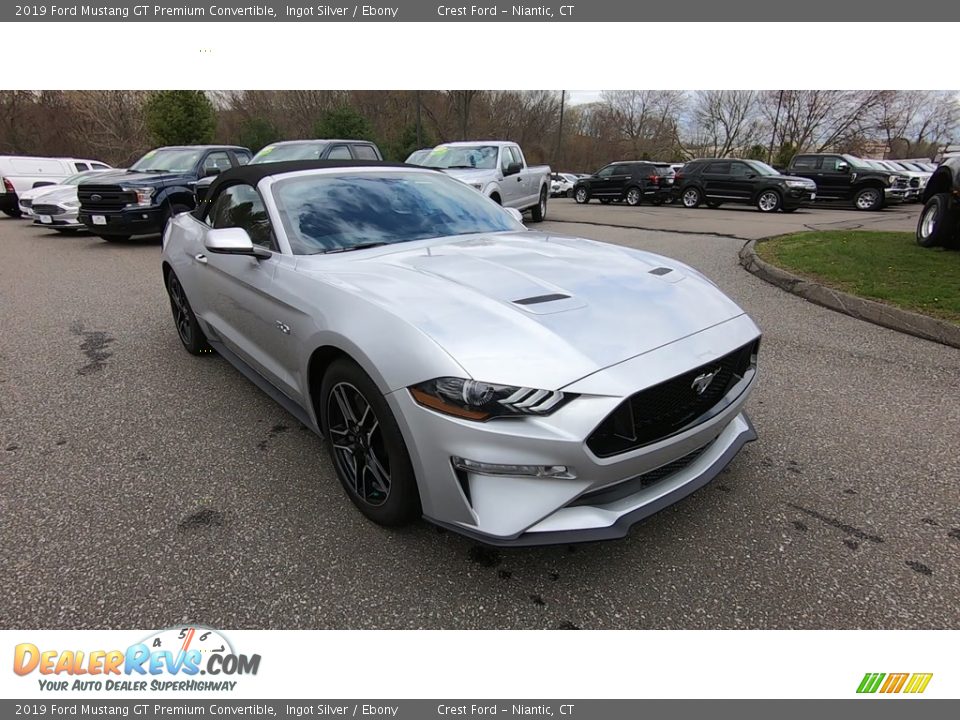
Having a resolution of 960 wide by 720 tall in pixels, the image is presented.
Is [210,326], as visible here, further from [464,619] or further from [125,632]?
[464,619]

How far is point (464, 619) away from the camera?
6.57 ft

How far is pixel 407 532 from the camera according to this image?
2.41m

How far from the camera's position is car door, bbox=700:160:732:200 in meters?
18.1

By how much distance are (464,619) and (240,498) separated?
1.32 metres

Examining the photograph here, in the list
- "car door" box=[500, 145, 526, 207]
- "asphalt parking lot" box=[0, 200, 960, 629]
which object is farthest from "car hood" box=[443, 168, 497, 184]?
"asphalt parking lot" box=[0, 200, 960, 629]

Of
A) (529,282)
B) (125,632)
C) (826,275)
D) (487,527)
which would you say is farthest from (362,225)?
(826,275)

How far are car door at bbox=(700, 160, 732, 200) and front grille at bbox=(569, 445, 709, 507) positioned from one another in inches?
721

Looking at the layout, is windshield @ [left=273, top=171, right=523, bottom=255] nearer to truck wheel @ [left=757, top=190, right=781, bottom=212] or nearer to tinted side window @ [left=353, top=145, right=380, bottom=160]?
tinted side window @ [left=353, top=145, right=380, bottom=160]

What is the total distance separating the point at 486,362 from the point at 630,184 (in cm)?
2114

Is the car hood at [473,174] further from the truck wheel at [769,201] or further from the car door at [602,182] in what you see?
the car door at [602,182]

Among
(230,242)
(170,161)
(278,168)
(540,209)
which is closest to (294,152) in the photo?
(170,161)

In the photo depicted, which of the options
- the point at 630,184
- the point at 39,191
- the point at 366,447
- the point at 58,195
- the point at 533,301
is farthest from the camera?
the point at 630,184

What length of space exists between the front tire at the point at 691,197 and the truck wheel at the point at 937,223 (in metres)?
10.8

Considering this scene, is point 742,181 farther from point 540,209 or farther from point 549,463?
point 549,463
